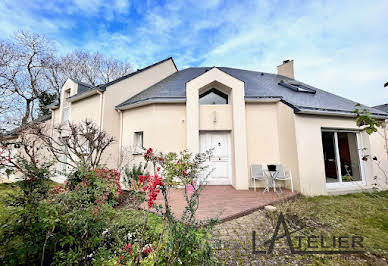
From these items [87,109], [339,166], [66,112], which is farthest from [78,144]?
[339,166]

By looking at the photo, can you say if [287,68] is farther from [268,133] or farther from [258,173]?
[258,173]

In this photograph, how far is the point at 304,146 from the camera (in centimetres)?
737

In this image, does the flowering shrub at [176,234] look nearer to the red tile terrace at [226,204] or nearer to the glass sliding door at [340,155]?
the red tile terrace at [226,204]

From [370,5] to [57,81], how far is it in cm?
3009


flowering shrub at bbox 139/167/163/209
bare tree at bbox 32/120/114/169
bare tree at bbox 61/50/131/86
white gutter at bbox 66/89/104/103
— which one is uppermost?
bare tree at bbox 61/50/131/86

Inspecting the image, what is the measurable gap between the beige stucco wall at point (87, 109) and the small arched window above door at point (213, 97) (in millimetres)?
6877

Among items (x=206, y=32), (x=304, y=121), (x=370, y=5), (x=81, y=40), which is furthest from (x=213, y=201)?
(x=81, y=40)

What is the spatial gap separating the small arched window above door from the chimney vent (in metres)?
10.1

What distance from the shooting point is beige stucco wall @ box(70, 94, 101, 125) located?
32.9ft

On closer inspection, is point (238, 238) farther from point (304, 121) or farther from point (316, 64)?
point (316, 64)

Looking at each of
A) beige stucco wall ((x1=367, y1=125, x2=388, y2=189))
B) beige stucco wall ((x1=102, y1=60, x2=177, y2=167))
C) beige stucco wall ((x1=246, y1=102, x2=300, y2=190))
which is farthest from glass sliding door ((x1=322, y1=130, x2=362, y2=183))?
beige stucco wall ((x1=102, y1=60, x2=177, y2=167))

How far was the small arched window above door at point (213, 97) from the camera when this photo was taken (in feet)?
32.5

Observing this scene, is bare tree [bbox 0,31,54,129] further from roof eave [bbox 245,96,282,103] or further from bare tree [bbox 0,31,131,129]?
roof eave [bbox 245,96,282,103]

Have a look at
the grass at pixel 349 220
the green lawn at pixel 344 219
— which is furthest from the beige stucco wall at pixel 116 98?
the grass at pixel 349 220
